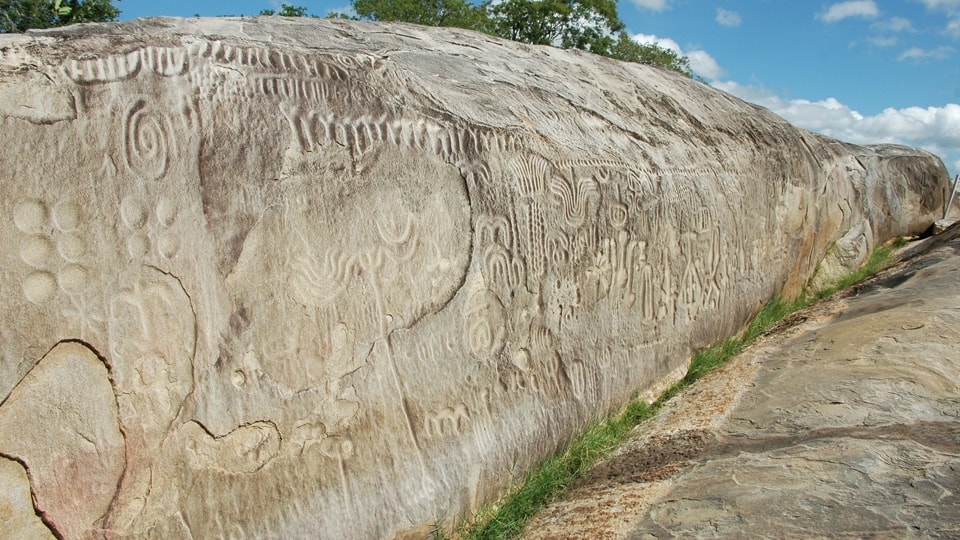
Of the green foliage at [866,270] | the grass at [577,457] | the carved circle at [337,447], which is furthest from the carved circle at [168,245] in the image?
the green foliage at [866,270]

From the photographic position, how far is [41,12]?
909 cm

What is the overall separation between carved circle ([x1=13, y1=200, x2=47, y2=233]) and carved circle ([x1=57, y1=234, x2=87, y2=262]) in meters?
0.06

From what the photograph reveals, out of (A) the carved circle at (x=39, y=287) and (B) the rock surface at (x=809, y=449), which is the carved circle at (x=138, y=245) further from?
(B) the rock surface at (x=809, y=449)

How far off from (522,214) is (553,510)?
1.20 m

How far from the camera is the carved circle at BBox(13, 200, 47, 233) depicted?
2.11 meters

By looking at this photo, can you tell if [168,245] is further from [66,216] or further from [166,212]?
[66,216]

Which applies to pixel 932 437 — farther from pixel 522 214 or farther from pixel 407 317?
pixel 407 317

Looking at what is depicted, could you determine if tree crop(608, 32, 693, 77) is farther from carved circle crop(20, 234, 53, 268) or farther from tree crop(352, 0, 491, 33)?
carved circle crop(20, 234, 53, 268)

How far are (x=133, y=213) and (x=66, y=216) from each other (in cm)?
18

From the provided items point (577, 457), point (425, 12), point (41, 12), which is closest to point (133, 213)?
point (577, 457)

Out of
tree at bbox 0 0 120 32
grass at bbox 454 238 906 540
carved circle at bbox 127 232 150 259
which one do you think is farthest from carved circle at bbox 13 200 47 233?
tree at bbox 0 0 120 32

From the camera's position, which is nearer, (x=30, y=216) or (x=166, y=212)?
(x=30, y=216)

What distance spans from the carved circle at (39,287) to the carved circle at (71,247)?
7 centimetres

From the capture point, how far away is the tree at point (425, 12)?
17.2m
